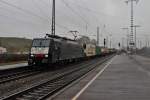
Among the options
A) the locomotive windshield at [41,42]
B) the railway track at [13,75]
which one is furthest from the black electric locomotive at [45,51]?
the railway track at [13,75]

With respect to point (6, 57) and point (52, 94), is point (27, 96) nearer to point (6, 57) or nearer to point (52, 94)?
point (52, 94)

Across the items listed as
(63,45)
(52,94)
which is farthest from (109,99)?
(63,45)

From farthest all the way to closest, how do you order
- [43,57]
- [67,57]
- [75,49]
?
[75,49]
[67,57]
[43,57]

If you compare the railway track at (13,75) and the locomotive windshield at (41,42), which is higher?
the locomotive windshield at (41,42)

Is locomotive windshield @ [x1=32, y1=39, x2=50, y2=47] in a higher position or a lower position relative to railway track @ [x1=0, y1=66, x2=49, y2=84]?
higher

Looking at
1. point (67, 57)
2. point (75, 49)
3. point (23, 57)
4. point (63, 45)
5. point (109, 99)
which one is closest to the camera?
point (109, 99)

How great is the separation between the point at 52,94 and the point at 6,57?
3466cm

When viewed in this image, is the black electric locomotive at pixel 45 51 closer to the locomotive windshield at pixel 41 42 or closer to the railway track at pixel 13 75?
the locomotive windshield at pixel 41 42

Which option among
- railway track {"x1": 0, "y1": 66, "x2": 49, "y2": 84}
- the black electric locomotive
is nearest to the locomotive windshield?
the black electric locomotive

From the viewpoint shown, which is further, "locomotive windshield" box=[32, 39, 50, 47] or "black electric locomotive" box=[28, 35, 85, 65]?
"locomotive windshield" box=[32, 39, 50, 47]

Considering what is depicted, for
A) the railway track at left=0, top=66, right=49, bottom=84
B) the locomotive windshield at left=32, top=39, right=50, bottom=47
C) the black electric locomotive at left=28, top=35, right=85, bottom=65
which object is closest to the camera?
the railway track at left=0, top=66, right=49, bottom=84

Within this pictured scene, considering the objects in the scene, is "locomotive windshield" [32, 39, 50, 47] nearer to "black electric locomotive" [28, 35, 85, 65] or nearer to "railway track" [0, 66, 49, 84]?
"black electric locomotive" [28, 35, 85, 65]

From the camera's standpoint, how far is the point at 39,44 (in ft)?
108

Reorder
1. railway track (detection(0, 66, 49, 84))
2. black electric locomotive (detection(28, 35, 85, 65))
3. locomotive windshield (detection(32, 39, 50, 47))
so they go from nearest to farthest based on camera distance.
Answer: railway track (detection(0, 66, 49, 84))
black electric locomotive (detection(28, 35, 85, 65))
locomotive windshield (detection(32, 39, 50, 47))
